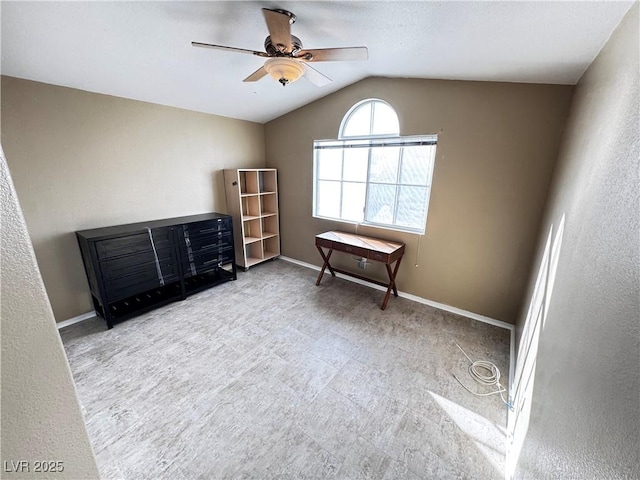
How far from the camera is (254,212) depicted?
162 inches

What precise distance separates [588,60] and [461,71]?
0.86 meters

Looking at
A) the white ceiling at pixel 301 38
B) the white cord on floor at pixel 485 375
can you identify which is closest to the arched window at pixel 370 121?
the white ceiling at pixel 301 38

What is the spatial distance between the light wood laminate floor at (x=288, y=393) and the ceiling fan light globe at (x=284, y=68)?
2181 mm

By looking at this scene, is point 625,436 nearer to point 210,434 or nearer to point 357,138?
point 210,434

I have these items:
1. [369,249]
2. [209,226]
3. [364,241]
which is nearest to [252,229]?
[209,226]

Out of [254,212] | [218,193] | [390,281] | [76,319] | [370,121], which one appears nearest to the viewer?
[76,319]

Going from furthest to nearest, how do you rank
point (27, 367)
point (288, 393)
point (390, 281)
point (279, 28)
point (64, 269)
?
point (390, 281)
point (64, 269)
point (288, 393)
point (279, 28)
point (27, 367)

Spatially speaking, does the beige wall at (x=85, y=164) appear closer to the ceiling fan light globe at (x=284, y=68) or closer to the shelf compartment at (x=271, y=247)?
the shelf compartment at (x=271, y=247)

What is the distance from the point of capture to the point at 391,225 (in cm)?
327

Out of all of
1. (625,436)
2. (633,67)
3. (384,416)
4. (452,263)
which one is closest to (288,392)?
(384,416)

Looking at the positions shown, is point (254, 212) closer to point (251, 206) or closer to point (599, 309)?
point (251, 206)

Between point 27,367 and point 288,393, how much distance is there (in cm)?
166

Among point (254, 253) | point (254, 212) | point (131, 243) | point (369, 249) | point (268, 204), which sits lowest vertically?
point (254, 253)

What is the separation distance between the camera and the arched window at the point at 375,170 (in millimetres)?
2963
